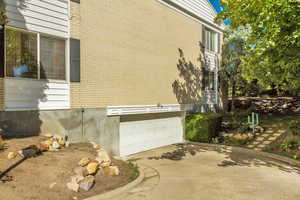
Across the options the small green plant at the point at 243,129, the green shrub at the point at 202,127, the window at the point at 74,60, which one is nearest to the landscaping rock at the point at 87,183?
the window at the point at 74,60

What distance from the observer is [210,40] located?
17.6 metres

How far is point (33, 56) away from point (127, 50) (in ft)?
14.4

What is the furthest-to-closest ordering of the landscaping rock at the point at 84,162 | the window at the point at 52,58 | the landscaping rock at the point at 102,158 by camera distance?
the window at the point at 52,58, the landscaping rock at the point at 102,158, the landscaping rock at the point at 84,162

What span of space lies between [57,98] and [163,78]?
254 inches

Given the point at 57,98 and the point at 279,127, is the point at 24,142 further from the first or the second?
the point at 279,127

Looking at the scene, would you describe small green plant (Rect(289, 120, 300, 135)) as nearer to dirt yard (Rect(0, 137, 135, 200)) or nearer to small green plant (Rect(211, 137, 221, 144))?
small green plant (Rect(211, 137, 221, 144))

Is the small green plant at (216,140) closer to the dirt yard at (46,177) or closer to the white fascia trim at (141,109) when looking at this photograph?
the white fascia trim at (141,109)

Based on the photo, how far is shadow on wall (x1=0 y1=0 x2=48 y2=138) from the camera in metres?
7.01

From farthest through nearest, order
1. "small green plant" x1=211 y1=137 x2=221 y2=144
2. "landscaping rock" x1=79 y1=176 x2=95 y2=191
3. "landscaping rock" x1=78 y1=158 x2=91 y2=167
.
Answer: "small green plant" x1=211 y1=137 x2=221 y2=144
"landscaping rock" x1=78 y1=158 x2=91 y2=167
"landscaping rock" x1=79 y1=176 x2=95 y2=191

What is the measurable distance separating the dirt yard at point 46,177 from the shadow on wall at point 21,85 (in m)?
0.53

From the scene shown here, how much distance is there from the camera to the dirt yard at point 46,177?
495cm

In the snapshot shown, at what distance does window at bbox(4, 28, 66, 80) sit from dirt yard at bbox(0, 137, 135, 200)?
223 cm

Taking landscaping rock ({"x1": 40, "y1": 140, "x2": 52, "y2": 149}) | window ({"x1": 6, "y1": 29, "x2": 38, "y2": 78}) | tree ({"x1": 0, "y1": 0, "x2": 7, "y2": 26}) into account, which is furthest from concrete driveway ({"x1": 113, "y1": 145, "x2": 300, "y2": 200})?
tree ({"x1": 0, "y1": 0, "x2": 7, "y2": 26})

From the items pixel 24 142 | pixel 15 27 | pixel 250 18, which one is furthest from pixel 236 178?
pixel 15 27
